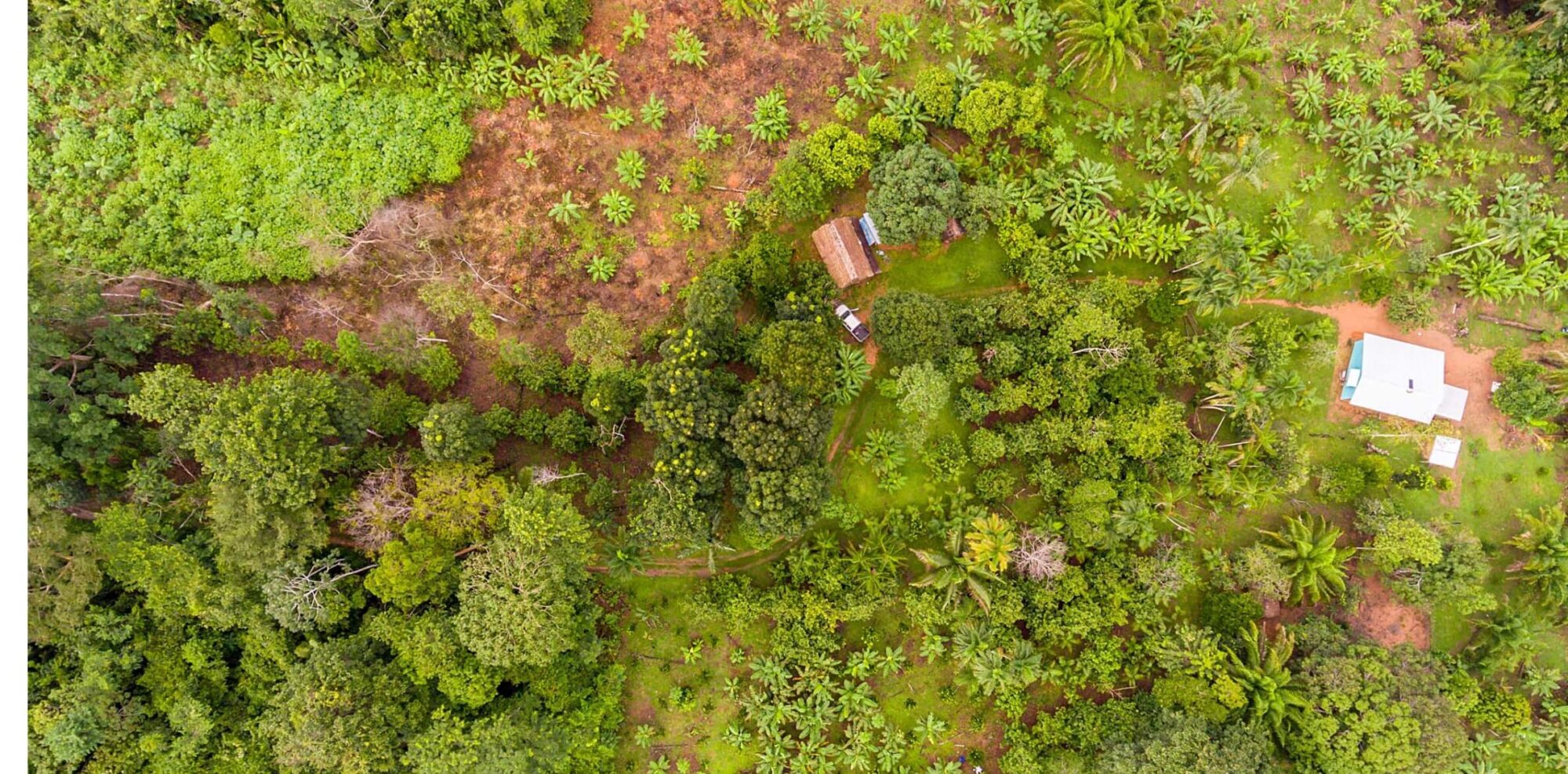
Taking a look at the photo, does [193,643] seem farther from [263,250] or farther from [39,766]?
[263,250]

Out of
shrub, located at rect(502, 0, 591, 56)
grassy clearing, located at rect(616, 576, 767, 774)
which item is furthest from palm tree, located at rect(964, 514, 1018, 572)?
shrub, located at rect(502, 0, 591, 56)

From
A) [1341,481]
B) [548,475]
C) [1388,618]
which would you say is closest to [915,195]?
[548,475]

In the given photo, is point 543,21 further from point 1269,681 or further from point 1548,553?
point 1548,553

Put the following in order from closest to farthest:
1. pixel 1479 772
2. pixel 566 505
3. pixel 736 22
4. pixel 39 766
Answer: pixel 39 766, pixel 566 505, pixel 1479 772, pixel 736 22

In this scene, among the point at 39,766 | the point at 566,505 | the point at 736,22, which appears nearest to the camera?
the point at 39,766

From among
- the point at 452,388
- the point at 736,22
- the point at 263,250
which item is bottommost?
the point at 452,388

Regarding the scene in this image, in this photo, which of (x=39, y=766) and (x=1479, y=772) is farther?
(x=1479, y=772)

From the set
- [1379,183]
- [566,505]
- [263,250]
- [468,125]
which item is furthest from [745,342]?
[1379,183]
